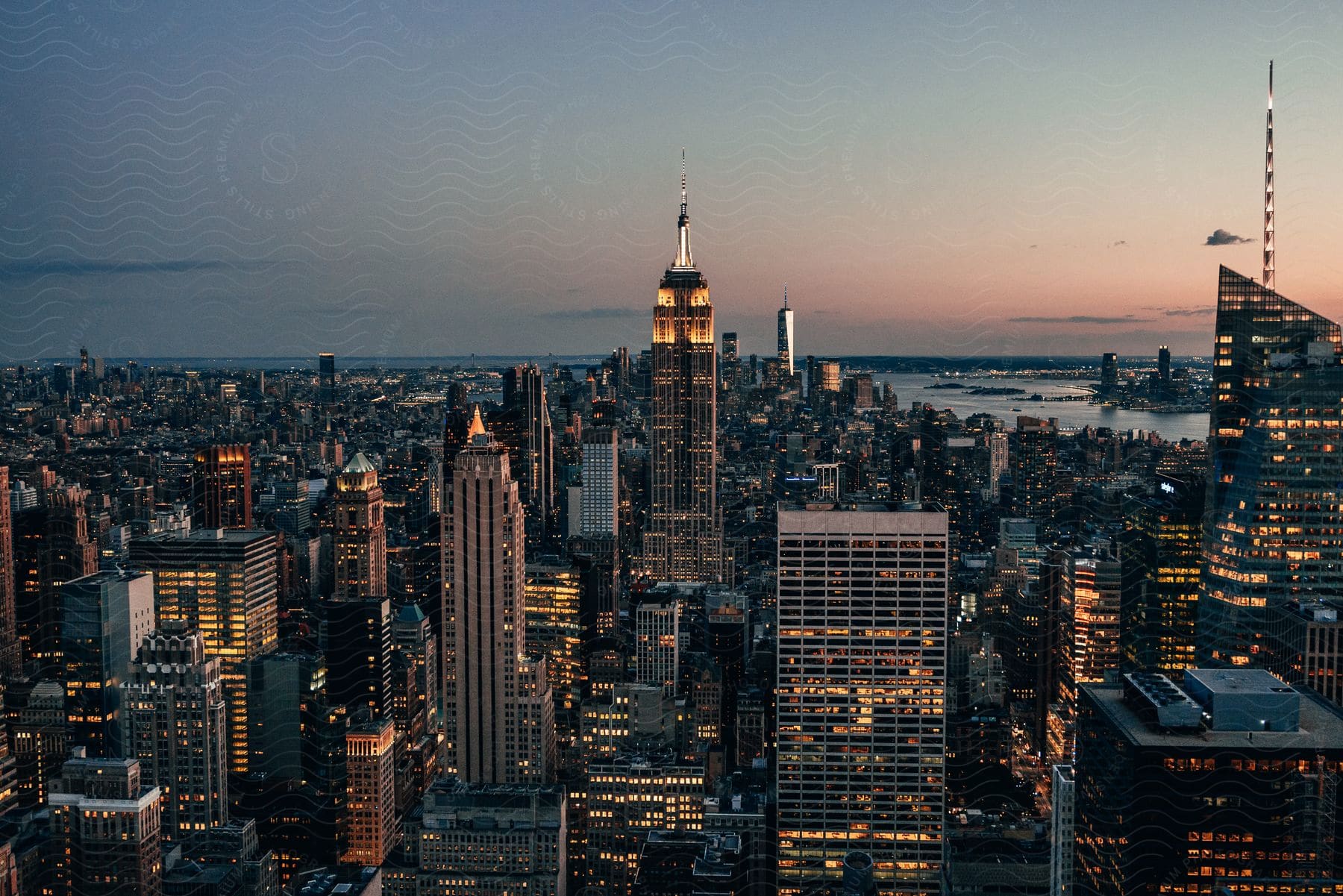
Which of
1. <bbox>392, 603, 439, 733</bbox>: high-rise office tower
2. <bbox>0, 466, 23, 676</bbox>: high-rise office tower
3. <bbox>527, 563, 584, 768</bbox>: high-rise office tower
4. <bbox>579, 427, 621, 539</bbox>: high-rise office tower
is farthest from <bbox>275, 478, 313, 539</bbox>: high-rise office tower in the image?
<bbox>579, 427, 621, 539</bbox>: high-rise office tower

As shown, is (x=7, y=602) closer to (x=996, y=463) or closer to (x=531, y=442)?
(x=531, y=442)

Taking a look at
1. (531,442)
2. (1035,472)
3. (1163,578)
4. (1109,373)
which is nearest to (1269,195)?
(1109,373)

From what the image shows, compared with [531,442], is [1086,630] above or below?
below

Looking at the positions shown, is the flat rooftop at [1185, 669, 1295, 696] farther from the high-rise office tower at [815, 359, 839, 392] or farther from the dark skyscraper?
the dark skyscraper

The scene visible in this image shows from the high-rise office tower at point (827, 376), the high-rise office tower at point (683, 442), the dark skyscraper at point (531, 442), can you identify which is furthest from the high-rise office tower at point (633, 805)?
the high-rise office tower at point (683, 442)

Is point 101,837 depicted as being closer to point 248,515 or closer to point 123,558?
point 123,558

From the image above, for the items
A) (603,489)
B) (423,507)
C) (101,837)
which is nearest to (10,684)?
(101,837)

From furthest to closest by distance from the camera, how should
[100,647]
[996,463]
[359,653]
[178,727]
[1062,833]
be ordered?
[996,463] → [359,653] → [100,647] → [178,727] → [1062,833]
